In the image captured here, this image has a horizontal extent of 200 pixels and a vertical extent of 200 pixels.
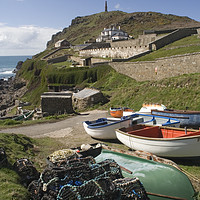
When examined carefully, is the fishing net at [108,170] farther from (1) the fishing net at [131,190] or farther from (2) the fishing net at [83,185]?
(1) the fishing net at [131,190]

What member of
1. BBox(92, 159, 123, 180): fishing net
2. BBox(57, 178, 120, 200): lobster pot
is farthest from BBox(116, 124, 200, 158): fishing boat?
BBox(57, 178, 120, 200): lobster pot

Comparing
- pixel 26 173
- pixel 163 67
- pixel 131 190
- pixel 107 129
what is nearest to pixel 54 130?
pixel 107 129

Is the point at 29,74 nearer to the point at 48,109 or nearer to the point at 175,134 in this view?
the point at 48,109

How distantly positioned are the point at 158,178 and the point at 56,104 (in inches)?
629

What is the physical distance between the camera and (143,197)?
6.43 metres

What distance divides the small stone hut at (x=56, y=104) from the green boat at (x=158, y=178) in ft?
44.1

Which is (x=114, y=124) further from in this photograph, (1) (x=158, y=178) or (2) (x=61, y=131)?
(1) (x=158, y=178)

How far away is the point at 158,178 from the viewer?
8008 mm

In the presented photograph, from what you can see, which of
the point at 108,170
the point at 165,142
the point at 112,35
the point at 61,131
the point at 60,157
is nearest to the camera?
the point at 108,170

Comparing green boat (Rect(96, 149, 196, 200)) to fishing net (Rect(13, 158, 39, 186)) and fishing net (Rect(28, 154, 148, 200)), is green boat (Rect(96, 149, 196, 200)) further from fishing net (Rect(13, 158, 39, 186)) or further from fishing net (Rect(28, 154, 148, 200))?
fishing net (Rect(13, 158, 39, 186))

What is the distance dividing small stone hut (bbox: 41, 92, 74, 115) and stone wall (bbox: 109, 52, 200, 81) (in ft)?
32.8

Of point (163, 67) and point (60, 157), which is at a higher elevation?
point (163, 67)

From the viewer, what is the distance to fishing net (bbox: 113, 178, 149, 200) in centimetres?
632

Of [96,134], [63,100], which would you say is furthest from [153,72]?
[96,134]
